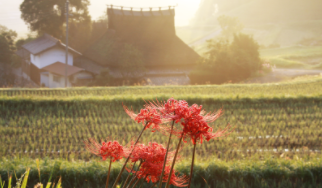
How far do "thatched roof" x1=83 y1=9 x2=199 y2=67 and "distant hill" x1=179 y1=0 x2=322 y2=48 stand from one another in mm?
47550

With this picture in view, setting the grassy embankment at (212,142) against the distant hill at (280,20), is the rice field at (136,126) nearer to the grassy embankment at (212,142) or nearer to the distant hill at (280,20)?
the grassy embankment at (212,142)

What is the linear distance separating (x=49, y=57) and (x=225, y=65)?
1753cm

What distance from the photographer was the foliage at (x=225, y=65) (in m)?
24.4

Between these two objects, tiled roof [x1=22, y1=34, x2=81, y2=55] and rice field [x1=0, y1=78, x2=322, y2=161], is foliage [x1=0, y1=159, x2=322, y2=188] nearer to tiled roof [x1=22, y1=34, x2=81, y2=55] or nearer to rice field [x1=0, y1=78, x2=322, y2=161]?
rice field [x1=0, y1=78, x2=322, y2=161]

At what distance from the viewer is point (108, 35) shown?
3138 centimetres

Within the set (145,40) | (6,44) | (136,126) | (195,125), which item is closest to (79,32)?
(145,40)

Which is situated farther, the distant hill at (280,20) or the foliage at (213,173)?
the distant hill at (280,20)

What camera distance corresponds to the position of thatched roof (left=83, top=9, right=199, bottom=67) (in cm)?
2955

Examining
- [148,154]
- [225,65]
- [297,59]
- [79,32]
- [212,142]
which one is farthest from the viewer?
[297,59]

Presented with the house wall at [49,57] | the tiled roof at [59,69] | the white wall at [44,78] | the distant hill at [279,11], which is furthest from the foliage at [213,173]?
the distant hill at [279,11]

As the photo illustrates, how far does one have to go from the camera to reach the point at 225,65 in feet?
80.2

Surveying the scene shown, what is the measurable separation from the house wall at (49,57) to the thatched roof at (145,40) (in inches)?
138

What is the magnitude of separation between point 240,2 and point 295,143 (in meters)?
173

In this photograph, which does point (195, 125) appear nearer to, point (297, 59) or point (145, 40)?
point (145, 40)
